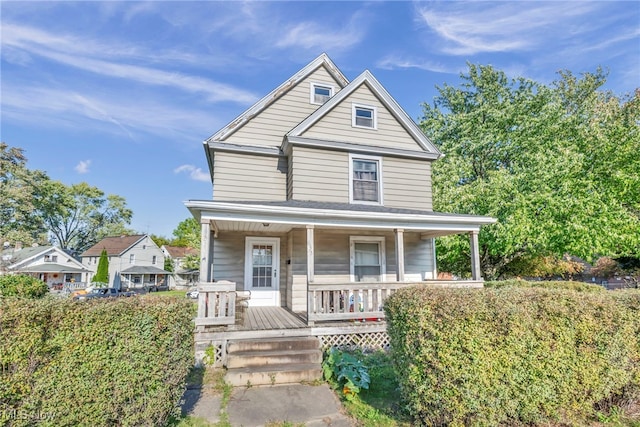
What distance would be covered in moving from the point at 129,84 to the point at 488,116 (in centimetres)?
1784

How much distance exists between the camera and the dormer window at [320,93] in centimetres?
1089

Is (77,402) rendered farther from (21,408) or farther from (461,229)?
(461,229)

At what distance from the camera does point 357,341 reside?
22.7ft

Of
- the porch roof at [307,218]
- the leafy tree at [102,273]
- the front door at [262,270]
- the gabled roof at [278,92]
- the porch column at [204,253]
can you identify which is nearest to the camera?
the porch column at [204,253]

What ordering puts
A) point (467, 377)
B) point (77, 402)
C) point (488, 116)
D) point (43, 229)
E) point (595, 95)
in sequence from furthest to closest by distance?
point (43, 229)
point (595, 95)
point (488, 116)
point (467, 377)
point (77, 402)

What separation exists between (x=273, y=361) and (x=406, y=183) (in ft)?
23.3

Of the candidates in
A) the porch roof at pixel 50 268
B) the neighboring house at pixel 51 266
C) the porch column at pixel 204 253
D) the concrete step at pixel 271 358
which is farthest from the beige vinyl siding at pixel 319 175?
the porch roof at pixel 50 268

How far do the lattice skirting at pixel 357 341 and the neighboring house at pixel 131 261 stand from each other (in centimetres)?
3681

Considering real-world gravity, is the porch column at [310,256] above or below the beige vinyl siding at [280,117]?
below

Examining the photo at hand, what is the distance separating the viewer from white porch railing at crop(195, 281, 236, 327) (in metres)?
6.11

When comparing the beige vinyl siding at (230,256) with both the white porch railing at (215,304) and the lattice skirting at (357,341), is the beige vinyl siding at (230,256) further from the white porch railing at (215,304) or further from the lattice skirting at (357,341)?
the lattice skirting at (357,341)

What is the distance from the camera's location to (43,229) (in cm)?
4156

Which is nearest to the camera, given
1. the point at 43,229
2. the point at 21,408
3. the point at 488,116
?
the point at 21,408

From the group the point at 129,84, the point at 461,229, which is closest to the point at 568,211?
the point at 461,229
